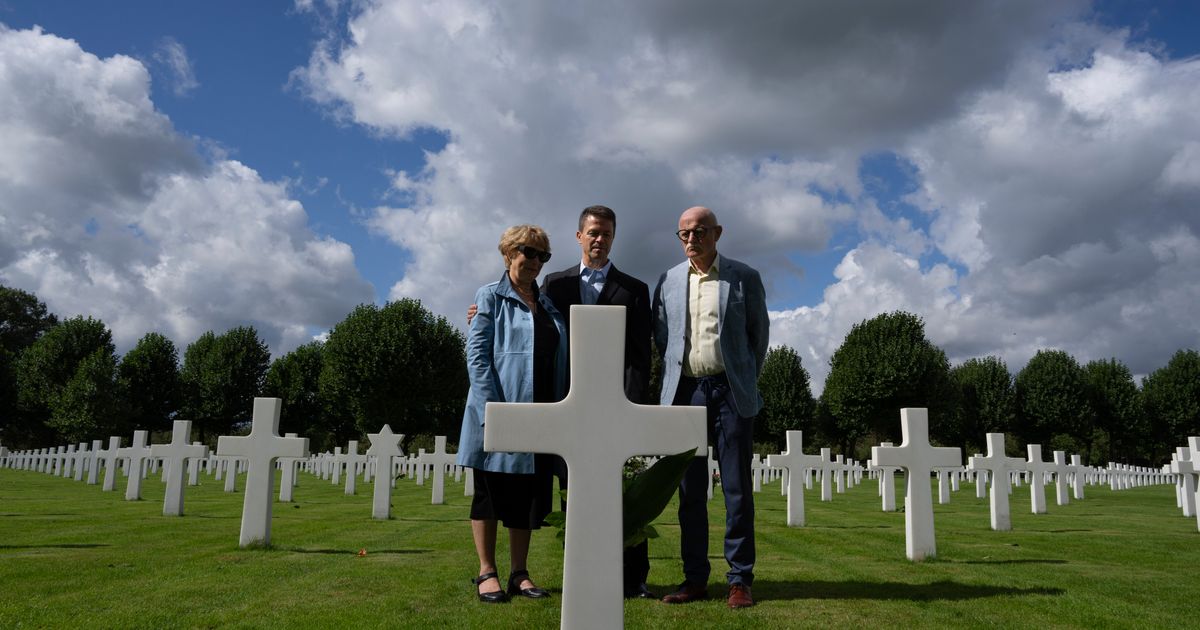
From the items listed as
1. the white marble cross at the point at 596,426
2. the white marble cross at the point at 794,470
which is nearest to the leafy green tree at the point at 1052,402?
the white marble cross at the point at 794,470

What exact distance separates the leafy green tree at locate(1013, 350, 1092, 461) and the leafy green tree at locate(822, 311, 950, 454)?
30.5 ft

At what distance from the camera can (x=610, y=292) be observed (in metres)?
4.39

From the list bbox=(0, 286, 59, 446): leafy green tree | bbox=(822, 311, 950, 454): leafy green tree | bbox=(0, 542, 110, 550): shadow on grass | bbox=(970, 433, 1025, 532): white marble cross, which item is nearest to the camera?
bbox=(0, 542, 110, 550): shadow on grass

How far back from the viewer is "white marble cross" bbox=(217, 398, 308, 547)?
6285mm

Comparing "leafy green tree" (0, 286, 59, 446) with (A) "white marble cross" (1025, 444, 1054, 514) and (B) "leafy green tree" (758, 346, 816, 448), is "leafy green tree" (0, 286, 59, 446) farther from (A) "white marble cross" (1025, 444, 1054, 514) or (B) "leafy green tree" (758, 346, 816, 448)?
(A) "white marble cross" (1025, 444, 1054, 514)

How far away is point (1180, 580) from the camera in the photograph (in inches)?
211

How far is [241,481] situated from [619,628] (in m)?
22.7

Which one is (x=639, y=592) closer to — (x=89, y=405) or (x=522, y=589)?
(x=522, y=589)

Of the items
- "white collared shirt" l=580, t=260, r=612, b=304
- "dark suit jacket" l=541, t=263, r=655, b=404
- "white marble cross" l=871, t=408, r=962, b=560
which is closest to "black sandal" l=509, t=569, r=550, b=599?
"dark suit jacket" l=541, t=263, r=655, b=404

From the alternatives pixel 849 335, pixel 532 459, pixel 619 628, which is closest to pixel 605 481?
pixel 619 628

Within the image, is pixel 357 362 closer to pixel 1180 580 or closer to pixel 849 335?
pixel 849 335

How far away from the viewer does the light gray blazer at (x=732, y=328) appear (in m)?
4.27

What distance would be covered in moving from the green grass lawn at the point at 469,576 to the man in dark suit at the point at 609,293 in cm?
99

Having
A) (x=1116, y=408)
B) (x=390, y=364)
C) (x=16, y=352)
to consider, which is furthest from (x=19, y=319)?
(x=1116, y=408)
